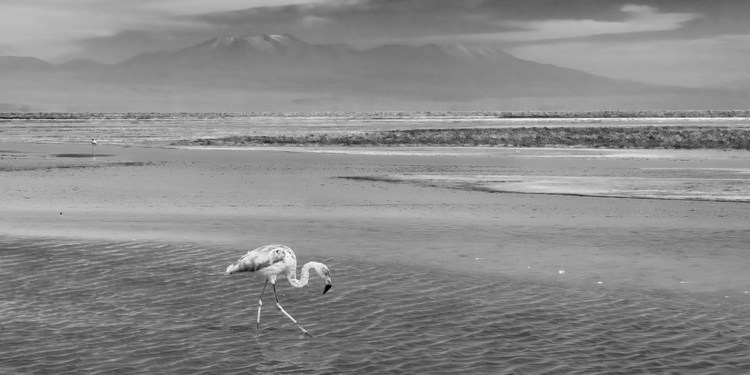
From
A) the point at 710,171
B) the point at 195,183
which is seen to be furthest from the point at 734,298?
the point at 710,171

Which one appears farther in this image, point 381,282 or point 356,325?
point 381,282

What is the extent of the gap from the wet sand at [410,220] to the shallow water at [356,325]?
1874 millimetres

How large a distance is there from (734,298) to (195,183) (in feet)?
88.2

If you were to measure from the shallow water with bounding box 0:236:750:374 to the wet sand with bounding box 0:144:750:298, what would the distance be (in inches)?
73.8

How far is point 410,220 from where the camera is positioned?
24.9 metres

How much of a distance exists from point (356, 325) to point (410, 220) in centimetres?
1239

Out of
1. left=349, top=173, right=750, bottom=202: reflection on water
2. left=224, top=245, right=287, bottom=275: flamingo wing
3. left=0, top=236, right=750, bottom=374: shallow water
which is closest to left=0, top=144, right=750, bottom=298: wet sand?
left=349, top=173, right=750, bottom=202: reflection on water

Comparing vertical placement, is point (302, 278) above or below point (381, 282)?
above

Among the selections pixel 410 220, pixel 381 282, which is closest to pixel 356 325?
pixel 381 282

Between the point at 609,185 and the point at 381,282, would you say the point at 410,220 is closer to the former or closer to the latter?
the point at 381,282

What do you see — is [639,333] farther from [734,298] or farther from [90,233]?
[90,233]

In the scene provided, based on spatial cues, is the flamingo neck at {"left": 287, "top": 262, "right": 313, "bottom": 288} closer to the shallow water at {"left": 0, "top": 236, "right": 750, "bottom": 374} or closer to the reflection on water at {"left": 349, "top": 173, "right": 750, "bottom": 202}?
the shallow water at {"left": 0, "top": 236, "right": 750, "bottom": 374}

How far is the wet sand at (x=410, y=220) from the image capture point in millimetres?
17812

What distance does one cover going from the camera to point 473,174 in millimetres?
42750
